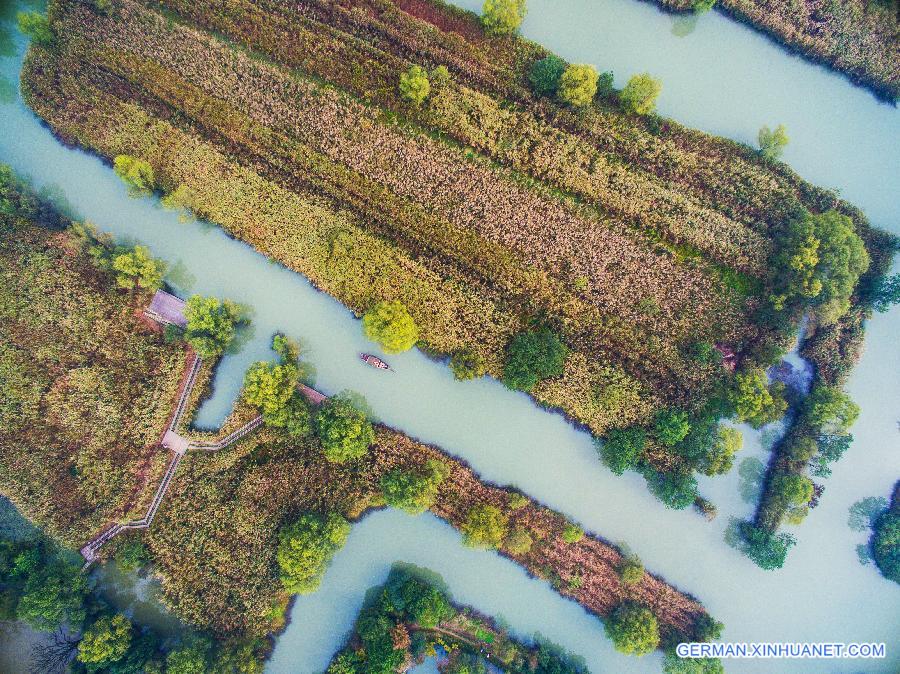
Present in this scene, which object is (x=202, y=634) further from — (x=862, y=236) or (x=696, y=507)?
(x=862, y=236)

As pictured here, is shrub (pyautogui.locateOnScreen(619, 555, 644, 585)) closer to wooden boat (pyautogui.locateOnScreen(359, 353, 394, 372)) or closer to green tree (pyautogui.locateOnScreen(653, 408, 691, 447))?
green tree (pyautogui.locateOnScreen(653, 408, 691, 447))

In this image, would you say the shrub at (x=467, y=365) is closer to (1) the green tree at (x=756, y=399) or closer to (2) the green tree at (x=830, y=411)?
(1) the green tree at (x=756, y=399)

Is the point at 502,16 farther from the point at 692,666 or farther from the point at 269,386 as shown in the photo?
the point at 692,666

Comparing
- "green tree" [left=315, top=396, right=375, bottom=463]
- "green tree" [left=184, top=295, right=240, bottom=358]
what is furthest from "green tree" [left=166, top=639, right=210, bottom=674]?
"green tree" [left=184, top=295, right=240, bottom=358]

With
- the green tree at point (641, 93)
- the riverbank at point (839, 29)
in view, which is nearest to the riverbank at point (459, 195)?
the green tree at point (641, 93)

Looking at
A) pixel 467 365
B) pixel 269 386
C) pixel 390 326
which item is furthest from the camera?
pixel 467 365

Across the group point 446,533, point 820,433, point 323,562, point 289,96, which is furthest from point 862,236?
point 323,562

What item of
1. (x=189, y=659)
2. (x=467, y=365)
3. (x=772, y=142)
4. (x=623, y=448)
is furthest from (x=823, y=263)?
(x=189, y=659)
